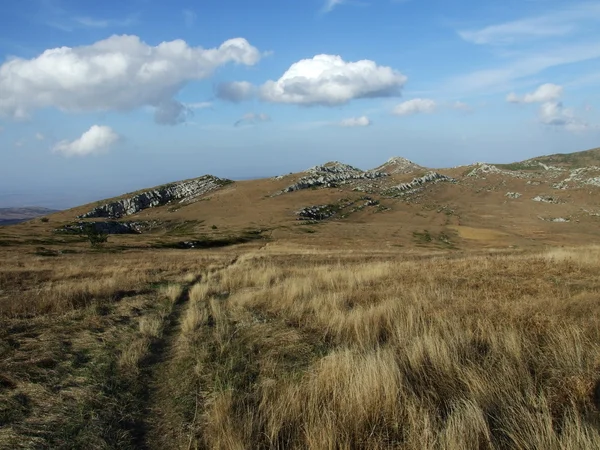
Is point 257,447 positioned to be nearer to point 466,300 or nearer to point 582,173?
point 466,300

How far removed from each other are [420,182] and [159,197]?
88.9 meters

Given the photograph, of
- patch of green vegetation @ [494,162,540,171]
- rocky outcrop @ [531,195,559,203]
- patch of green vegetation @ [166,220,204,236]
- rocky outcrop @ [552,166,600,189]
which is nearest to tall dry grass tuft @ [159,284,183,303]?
patch of green vegetation @ [166,220,204,236]

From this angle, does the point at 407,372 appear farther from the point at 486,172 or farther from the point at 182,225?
the point at 486,172

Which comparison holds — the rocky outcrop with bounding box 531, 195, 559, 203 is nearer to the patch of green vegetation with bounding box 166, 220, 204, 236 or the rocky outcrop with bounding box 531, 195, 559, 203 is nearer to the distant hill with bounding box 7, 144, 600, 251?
the distant hill with bounding box 7, 144, 600, 251

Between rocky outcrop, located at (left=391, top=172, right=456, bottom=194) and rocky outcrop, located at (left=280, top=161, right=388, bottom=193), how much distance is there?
1980 cm

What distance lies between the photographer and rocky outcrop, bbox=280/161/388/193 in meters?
122

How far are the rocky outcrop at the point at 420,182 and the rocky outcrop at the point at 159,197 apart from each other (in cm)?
6268

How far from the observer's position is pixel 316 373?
5.30m

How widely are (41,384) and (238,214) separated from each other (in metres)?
86.9

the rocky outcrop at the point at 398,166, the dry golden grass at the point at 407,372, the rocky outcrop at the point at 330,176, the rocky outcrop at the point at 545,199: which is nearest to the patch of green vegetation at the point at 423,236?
the dry golden grass at the point at 407,372

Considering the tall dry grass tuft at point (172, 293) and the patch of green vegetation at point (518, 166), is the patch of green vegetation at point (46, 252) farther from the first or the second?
the patch of green vegetation at point (518, 166)

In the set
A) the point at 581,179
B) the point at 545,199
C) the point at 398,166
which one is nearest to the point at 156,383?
the point at 545,199

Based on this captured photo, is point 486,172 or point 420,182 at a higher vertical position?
point 486,172

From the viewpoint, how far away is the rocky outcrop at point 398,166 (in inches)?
6973
